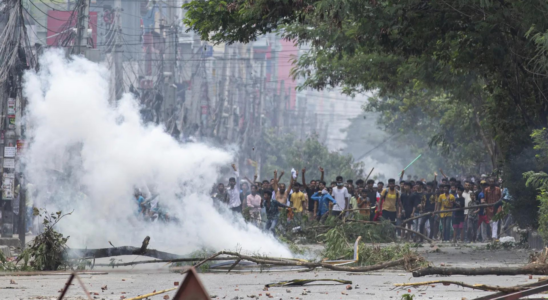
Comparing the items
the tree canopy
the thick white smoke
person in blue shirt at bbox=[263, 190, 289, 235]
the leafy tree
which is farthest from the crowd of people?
the leafy tree

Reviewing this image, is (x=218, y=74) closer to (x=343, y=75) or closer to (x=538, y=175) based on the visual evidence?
(x=343, y=75)

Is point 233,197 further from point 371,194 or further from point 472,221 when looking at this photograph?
point 472,221

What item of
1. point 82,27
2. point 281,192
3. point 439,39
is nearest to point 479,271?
point 439,39

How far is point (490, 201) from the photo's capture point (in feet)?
67.4

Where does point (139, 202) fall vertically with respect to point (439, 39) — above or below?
below

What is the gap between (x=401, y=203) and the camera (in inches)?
872

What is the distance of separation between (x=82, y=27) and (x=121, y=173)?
8.65m

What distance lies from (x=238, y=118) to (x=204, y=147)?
53.6 metres

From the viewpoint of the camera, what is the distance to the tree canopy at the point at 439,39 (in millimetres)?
12484

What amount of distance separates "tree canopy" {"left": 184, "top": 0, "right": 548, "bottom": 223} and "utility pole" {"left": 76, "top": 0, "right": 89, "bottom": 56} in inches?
244

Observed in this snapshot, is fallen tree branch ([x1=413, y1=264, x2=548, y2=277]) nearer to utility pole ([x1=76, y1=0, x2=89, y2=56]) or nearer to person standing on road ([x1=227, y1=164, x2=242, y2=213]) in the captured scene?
person standing on road ([x1=227, y1=164, x2=242, y2=213])

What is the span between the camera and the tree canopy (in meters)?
12.5

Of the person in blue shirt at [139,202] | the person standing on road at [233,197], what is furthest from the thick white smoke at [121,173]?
the person standing on road at [233,197]

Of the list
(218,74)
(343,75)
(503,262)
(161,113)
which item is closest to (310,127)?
(218,74)
